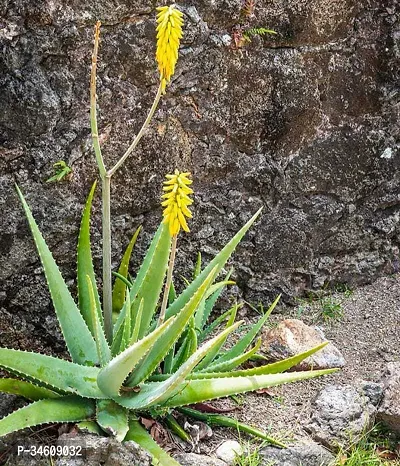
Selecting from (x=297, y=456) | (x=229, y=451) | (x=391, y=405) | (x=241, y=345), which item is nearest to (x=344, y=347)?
(x=391, y=405)

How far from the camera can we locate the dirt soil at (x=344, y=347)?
279cm

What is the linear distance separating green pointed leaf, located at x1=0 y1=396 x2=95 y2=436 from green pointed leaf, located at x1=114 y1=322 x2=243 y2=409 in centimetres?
12

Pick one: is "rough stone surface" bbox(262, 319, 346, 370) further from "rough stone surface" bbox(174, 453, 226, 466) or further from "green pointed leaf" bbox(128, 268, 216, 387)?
"green pointed leaf" bbox(128, 268, 216, 387)

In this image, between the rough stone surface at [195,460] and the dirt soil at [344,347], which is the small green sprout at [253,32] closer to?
the dirt soil at [344,347]

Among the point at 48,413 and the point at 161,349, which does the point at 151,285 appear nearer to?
the point at 161,349

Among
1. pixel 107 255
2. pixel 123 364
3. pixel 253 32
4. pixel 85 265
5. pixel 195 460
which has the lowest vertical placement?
pixel 195 460

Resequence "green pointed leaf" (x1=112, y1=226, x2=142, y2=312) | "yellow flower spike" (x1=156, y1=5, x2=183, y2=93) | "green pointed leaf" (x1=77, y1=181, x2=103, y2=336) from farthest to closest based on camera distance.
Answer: "green pointed leaf" (x1=112, y1=226, x2=142, y2=312)
"green pointed leaf" (x1=77, y1=181, x2=103, y2=336)
"yellow flower spike" (x1=156, y1=5, x2=183, y2=93)

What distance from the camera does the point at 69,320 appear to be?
252cm

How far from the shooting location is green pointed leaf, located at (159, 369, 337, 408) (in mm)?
2365

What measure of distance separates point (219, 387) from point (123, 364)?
15.0 inches

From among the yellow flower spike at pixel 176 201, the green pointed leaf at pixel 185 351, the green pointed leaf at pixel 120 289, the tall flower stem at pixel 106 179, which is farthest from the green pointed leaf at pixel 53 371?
the yellow flower spike at pixel 176 201

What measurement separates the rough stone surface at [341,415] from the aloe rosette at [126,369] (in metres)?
0.28

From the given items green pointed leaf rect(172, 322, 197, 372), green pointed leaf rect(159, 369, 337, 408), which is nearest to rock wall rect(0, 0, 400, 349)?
green pointed leaf rect(172, 322, 197, 372)

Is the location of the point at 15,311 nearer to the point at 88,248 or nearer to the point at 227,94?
the point at 88,248
